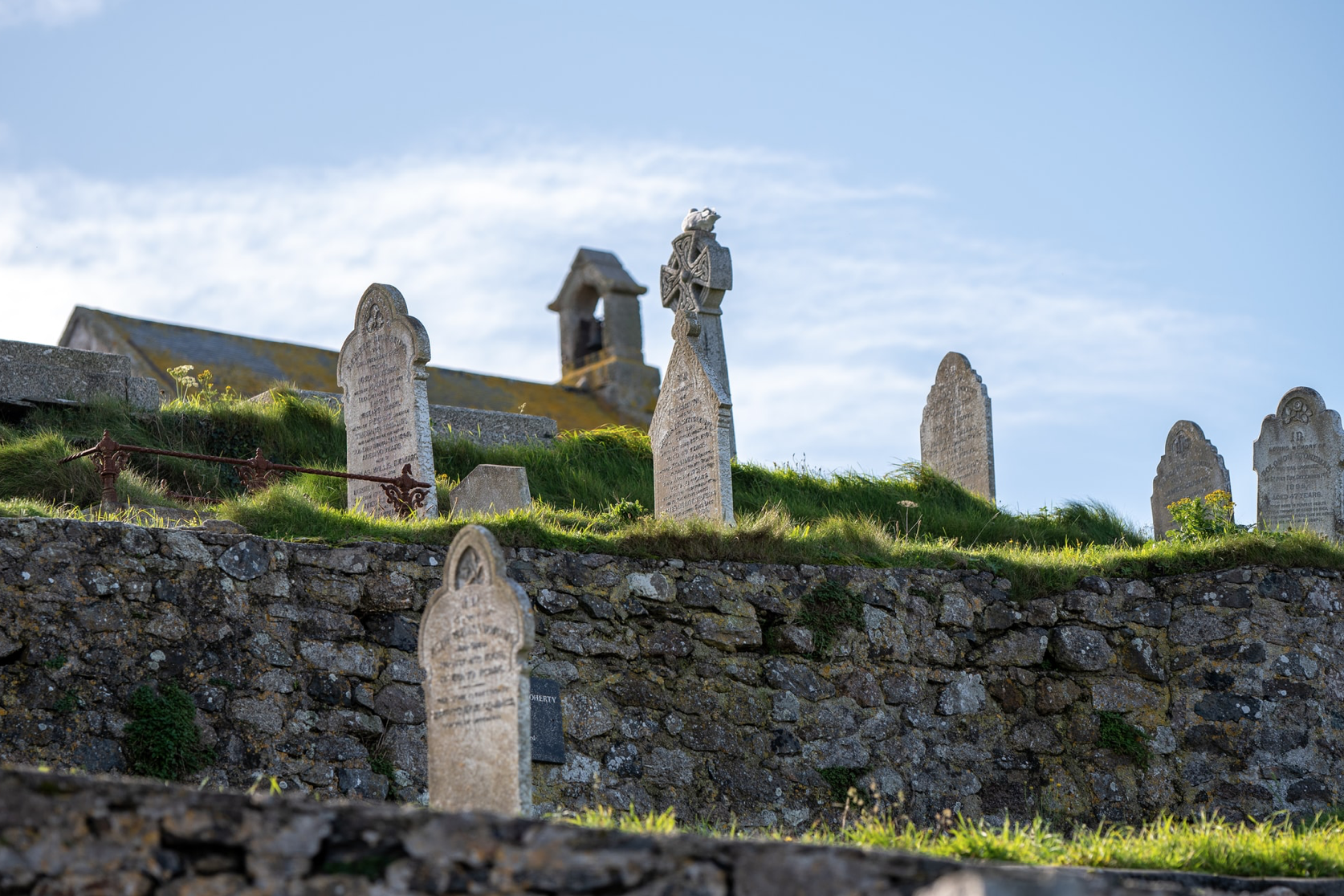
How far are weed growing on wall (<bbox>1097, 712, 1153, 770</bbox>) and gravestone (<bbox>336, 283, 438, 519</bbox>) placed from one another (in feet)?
17.9

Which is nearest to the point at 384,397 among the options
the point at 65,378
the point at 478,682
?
the point at 65,378

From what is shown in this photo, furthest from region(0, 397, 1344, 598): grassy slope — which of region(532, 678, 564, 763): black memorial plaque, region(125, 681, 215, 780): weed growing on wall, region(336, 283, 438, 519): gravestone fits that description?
region(125, 681, 215, 780): weed growing on wall

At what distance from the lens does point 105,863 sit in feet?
14.9

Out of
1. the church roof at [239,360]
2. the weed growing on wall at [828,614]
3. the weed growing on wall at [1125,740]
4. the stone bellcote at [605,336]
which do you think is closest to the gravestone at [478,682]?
the weed growing on wall at [828,614]

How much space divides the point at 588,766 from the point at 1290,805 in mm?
5030

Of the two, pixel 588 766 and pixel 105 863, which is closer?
pixel 105 863

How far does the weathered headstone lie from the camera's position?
12656 millimetres

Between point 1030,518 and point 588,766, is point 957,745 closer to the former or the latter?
point 588,766

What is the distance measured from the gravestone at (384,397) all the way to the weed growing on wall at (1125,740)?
544 cm

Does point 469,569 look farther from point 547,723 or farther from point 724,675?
point 724,675

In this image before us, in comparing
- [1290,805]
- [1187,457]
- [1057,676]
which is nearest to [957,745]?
[1057,676]

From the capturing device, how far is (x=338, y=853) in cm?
463

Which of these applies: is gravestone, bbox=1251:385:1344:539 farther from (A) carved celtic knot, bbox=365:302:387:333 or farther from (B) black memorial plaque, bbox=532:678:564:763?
(B) black memorial plaque, bbox=532:678:564:763

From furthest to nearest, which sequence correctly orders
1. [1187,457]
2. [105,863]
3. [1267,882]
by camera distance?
[1187,457] < [1267,882] < [105,863]
